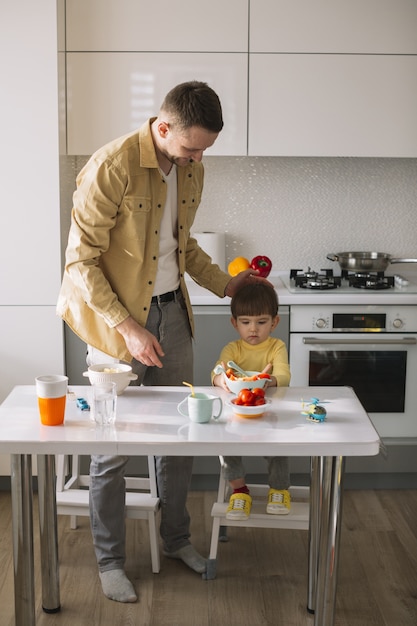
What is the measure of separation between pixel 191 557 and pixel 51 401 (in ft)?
3.60

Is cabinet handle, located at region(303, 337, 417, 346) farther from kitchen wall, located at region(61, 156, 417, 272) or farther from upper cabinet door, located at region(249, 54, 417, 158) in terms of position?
upper cabinet door, located at region(249, 54, 417, 158)

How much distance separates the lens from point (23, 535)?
232 cm

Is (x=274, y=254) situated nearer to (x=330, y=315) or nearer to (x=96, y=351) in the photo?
(x=330, y=315)

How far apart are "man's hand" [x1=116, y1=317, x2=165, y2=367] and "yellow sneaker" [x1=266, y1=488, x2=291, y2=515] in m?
0.67

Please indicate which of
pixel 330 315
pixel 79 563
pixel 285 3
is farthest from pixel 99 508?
pixel 285 3

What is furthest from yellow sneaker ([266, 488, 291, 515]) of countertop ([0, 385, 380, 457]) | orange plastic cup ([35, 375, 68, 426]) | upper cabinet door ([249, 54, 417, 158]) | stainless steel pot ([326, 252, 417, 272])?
upper cabinet door ([249, 54, 417, 158])

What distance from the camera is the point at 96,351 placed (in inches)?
106

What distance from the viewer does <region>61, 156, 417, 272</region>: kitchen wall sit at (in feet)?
13.7

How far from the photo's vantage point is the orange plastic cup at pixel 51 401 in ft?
7.23

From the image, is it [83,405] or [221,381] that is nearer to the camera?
[83,405]

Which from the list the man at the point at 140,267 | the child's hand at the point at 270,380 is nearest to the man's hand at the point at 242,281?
the man at the point at 140,267

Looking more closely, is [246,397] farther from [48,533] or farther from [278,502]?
[48,533]

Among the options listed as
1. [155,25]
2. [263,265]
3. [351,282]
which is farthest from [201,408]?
[155,25]

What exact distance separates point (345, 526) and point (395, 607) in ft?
2.11
